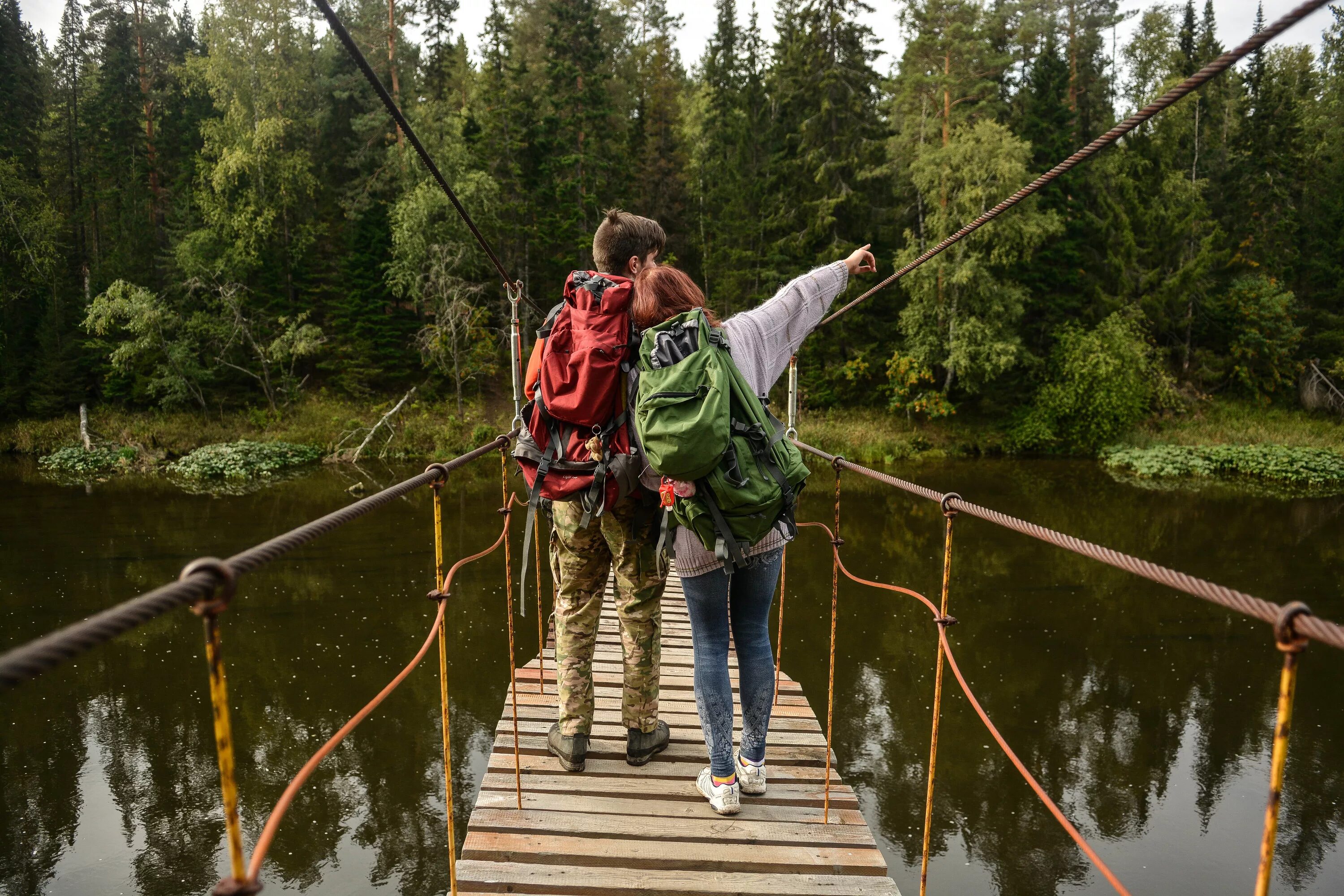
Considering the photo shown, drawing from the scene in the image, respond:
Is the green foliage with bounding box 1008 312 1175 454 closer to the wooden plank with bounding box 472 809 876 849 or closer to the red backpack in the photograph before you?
the wooden plank with bounding box 472 809 876 849

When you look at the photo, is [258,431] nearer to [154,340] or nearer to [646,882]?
[154,340]

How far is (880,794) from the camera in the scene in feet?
15.2

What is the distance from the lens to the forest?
1681 cm

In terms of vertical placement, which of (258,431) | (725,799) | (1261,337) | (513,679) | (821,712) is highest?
(1261,337)

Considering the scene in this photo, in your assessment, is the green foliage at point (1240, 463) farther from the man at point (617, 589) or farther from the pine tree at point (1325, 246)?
the man at point (617, 589)

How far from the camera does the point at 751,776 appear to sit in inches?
86.4

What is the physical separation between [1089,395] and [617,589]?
17.0 meters

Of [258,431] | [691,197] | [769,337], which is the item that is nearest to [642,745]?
[769,337]

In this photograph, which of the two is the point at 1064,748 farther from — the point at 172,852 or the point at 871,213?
the point at 871,213

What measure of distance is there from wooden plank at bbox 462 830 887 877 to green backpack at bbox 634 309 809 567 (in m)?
0.77

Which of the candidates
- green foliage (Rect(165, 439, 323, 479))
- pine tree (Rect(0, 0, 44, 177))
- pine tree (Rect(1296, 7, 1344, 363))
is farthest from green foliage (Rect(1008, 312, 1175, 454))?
pine tree (Rect(0, 0, 44, 177))

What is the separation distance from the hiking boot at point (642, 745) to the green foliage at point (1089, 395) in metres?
16.0

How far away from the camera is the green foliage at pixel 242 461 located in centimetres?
1402

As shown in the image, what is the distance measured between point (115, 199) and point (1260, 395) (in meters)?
28.2
